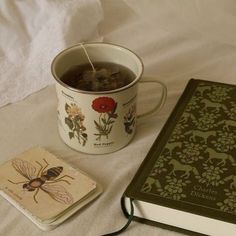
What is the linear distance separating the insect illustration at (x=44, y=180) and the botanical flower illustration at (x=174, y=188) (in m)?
0.10

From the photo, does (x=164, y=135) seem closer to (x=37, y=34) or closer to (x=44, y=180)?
(x=44, y=180)

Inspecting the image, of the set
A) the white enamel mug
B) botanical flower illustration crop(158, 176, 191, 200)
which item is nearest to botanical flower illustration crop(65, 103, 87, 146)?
the white enamel mug

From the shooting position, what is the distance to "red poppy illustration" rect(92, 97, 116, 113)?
557mm

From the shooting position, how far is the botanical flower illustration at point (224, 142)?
1.89ft

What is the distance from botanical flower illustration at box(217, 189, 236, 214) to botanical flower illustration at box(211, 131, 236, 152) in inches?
2.8

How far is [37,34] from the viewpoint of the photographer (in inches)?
31.3

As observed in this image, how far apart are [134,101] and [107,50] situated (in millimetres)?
88

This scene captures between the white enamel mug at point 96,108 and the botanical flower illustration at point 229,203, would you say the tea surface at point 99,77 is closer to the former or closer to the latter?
the white enamel mug at point 96,108

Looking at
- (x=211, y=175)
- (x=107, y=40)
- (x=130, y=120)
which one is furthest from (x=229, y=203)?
(x=107, y=40)

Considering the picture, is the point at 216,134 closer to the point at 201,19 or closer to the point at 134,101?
the point at 134,101

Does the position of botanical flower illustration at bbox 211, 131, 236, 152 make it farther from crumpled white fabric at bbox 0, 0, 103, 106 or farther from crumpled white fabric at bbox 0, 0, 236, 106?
crumpled white fabric at bbox 0, 0, 103, 106

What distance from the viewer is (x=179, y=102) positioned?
0.66m

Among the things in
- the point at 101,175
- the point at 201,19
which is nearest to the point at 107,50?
the point at 101,175

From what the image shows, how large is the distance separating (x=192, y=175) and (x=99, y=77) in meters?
0.17
